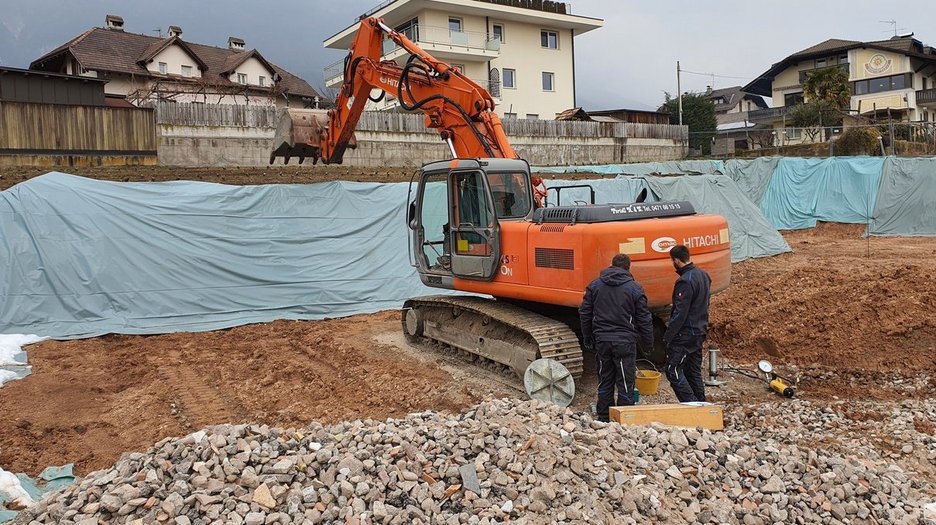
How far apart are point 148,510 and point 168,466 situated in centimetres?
33

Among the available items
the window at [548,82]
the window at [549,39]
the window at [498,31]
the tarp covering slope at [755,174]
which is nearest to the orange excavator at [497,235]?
the tarp covering slope at [755,174]

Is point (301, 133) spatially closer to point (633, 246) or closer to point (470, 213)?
point (470, 213)

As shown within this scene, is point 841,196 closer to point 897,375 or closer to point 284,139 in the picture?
point 897,375

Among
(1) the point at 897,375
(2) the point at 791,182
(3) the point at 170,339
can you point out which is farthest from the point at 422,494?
(2) the point at 791,182

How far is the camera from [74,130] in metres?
15.4

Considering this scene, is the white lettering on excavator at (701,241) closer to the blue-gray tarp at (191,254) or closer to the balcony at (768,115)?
the blue-gray tarp at (191,254)

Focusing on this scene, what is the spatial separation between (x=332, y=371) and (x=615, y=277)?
385 cm

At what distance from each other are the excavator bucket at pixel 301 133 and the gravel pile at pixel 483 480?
6304 mm

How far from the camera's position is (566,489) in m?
3.99

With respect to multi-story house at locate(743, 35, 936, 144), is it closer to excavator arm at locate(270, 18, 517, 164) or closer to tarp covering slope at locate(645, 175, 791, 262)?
tarp covering slope at locate(645, 175, 791, 262)

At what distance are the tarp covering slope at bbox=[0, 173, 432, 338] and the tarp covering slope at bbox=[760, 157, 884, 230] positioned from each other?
45.8 feet

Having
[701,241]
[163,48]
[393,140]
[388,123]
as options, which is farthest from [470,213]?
[163,48]

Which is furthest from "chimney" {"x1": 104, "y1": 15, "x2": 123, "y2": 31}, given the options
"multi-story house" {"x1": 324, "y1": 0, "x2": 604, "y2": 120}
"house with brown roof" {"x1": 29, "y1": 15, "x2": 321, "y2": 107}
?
"multi-story house" {"x1": 324, "y1": 0, "x2": 604, "y2": 120}

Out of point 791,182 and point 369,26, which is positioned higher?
point 369,26
